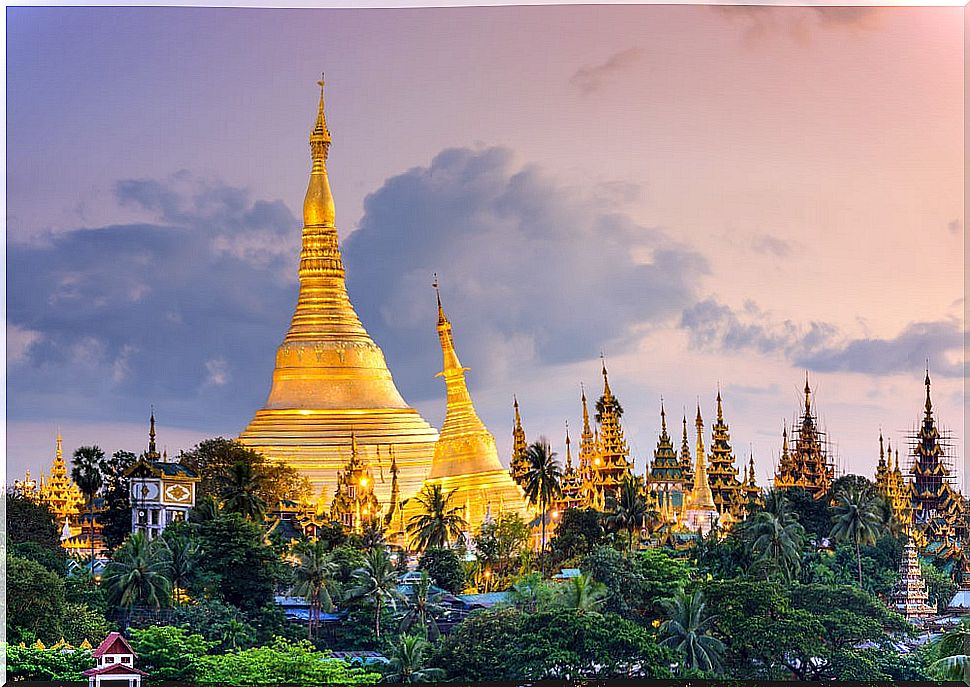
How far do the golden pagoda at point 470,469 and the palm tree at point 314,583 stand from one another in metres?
3.04

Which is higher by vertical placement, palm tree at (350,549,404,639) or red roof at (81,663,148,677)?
palm tree at (350,549,404,639)

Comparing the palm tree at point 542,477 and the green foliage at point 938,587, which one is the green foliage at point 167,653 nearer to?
the palm tree at point 542,477

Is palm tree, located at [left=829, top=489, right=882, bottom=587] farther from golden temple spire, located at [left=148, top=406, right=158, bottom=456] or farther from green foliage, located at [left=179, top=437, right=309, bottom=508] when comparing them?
golden temple spire, located at [left=148, top=406, right=158, bottom=456]

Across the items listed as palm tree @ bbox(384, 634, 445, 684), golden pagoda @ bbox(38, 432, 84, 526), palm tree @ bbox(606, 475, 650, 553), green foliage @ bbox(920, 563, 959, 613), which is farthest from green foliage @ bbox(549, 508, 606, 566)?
golden pagoda @ bbox(38, 432, 84, 526)

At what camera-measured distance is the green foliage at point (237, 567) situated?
16359 millimetres

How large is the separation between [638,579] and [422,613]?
6.02 feet

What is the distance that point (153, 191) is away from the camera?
56.9ft

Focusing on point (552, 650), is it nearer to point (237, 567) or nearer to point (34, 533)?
point (237, 567)

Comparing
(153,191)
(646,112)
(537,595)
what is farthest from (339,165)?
(537,595)

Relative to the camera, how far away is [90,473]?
58.0ft

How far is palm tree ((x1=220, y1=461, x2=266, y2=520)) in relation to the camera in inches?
698

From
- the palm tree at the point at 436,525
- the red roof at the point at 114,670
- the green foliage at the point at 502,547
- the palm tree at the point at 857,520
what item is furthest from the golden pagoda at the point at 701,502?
the red roof at the point at 114,670

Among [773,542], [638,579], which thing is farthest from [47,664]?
[773,542]

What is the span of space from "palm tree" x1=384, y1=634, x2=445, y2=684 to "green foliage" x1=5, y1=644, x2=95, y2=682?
238cm
